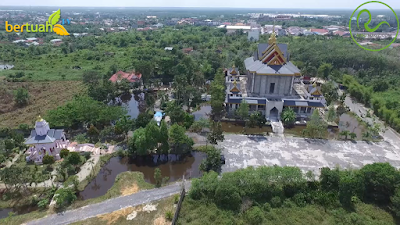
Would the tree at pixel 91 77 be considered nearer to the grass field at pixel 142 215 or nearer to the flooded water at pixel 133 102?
the flooded water at pixel 133 102

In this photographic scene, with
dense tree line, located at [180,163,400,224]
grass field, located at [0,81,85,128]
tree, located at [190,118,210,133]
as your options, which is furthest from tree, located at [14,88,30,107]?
dense tree line, located at [180,163,400,224]

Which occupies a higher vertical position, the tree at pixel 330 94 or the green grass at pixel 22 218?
the tree at pixel 330 94

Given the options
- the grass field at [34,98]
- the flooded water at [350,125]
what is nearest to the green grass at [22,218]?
the grass field at [34,98]

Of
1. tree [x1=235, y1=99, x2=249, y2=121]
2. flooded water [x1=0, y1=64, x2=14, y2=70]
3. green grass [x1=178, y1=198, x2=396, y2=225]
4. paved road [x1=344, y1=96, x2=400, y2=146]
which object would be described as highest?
tree [x1=235, y1=99, x2=249, y2=121]

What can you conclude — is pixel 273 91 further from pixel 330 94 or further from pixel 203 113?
pixel 203 113

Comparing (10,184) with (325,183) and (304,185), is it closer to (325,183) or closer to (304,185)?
(304,185)

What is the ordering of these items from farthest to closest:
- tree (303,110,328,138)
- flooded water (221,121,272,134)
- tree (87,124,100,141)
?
flooded water (221,121,272,134) → tree (303,110,328,138) → tree (87,124,100,141)

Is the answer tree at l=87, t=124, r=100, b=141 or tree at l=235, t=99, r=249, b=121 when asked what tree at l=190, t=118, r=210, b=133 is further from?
tree at l=87, t=124, r=100, b=141
